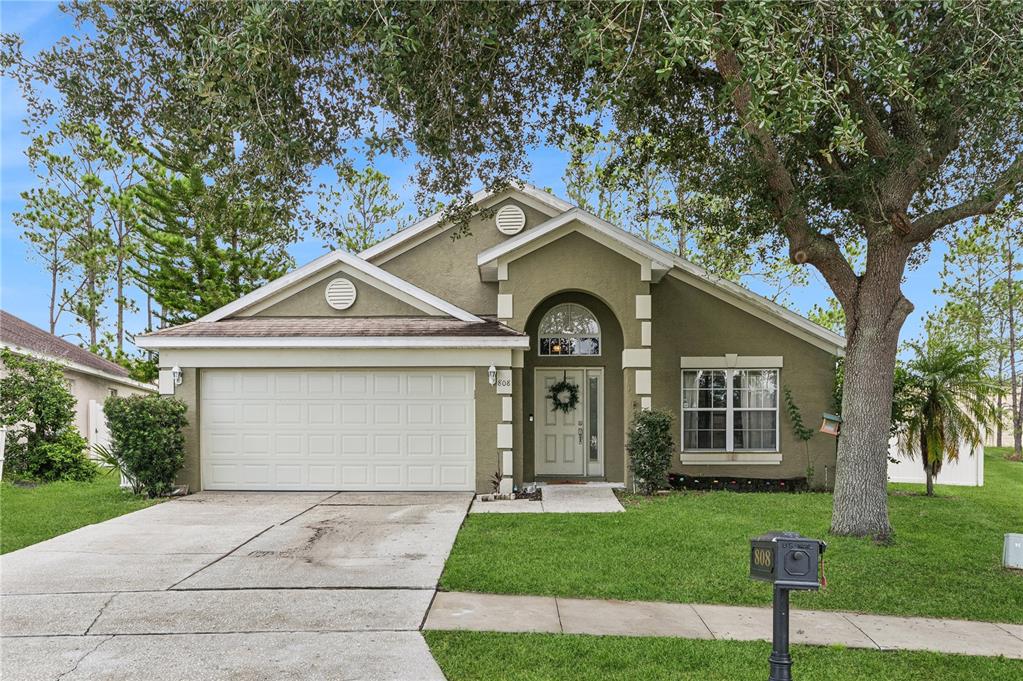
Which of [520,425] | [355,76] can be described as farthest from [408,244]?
A: [355,76]

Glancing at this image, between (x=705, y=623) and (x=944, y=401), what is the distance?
10263mm

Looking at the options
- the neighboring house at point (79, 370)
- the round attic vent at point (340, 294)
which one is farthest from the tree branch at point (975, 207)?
the neighboring house at point (79, 370)

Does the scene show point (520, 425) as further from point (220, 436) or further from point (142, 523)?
point (142, 523)

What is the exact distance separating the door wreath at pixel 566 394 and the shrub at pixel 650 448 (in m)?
A: 2.13

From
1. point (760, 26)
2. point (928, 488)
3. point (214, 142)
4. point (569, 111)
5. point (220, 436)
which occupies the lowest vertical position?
point (928, 488)

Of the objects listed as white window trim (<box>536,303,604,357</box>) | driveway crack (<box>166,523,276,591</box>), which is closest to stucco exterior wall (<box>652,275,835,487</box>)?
white window trim (<box>536,303,604,357</box>)

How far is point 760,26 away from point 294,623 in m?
6.55

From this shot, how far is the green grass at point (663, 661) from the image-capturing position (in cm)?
542

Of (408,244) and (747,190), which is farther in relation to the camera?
(408,244)

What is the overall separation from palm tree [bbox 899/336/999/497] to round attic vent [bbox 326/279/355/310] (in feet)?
35.4

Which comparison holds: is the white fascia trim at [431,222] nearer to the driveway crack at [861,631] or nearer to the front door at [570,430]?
the front door at [570,430]

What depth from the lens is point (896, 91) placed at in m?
7.33

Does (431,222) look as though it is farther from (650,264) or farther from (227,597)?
(227,597)

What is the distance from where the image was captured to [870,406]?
32.8 feet
